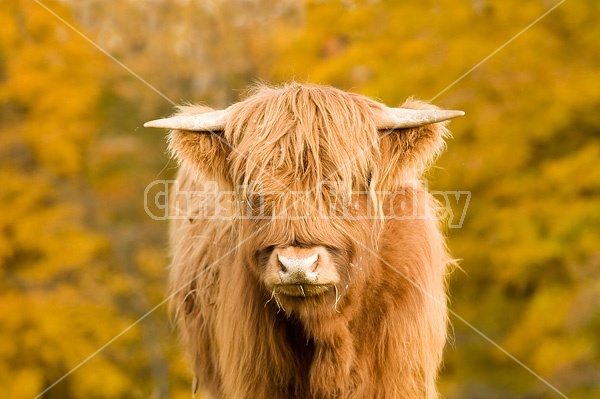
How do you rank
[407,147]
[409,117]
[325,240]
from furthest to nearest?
[407,147]
[409,117]
[325,240]

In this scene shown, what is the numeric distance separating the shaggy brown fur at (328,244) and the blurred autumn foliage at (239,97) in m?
4.71

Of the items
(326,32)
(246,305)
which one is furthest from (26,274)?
(246,305)

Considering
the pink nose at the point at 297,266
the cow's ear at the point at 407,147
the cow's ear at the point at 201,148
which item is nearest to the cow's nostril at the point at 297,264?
the pink nose at the point at 297,266

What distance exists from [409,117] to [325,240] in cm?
80

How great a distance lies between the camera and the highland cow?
161 inches

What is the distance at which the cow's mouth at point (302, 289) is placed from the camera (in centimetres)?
388

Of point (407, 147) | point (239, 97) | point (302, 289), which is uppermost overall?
point (239, 97)

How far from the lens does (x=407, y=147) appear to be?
4426 millimetres

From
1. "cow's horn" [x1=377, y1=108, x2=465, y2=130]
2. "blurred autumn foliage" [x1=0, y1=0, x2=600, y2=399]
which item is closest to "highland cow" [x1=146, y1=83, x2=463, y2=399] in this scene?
"cow's horn" [x1=377, y1=108, x2=465, y2=130]

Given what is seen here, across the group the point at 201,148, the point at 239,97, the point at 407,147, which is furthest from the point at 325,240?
the point at 239,97

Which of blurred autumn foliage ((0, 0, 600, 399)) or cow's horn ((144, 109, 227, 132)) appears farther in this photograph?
blurred autumn foliage ((0, 0, 600, 399))

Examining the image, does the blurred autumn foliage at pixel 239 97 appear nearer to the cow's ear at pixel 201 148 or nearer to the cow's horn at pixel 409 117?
the cow's ear at pixel 201 148

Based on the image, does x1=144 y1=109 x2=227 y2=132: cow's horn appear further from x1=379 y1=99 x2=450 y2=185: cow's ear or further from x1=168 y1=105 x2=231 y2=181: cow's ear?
x1=379 y1=99 x2=450 y2=185: cow's ear

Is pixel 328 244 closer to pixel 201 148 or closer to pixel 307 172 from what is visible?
pixel 307 172
